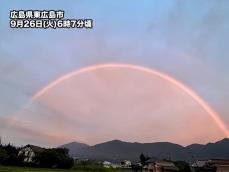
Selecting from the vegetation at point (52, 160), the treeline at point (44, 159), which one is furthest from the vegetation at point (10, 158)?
the vegetation at point (52, 160)

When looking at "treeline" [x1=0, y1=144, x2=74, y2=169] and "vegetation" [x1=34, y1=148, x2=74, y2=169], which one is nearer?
"treeline" [x1=0, y1=144, x2=74, y2=169]

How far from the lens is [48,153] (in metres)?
93.9

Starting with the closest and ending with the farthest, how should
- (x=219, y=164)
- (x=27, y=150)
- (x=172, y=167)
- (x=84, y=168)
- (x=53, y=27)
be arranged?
(x=53, y=27) < (x=219, y=164) < (x=84, y=168) < (x=172, y=167) < (x=27, y=150)

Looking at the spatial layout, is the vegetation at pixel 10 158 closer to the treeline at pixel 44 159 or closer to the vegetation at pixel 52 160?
the treeline at pixel 44 159

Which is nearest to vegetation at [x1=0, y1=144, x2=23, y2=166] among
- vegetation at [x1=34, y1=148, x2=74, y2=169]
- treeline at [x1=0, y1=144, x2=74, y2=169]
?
treeline at [x1=0, y1=144, x2=74, y2=169]

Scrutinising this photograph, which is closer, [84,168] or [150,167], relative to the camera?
[84,168]

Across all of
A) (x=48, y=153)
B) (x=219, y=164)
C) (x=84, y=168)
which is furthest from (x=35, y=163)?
(x=219, y=164)

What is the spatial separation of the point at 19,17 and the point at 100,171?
6397cm

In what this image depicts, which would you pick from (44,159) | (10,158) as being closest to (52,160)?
(44,159)

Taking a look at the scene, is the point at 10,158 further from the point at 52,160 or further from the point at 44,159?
the point at 52,160

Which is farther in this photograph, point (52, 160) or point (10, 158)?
point (52, 160)

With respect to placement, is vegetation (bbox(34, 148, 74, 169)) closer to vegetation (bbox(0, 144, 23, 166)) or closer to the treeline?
the treeline

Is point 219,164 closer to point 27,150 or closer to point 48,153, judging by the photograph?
point 48,153

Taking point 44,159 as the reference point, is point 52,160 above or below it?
below
